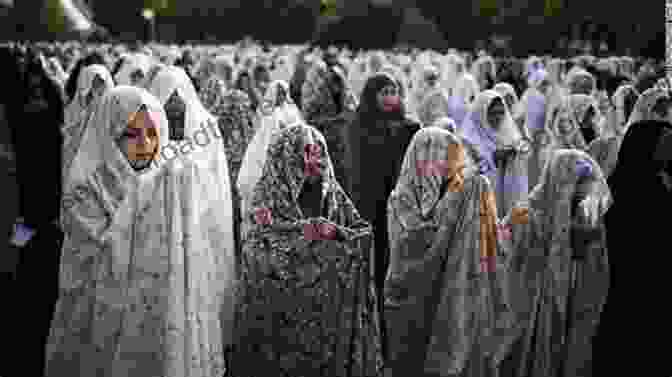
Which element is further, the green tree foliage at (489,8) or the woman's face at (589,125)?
the green tree foliage at (489,8)

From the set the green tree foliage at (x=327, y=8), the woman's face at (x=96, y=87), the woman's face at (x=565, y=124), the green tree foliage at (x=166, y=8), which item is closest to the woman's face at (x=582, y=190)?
the woman's face at (x=565, y=124)

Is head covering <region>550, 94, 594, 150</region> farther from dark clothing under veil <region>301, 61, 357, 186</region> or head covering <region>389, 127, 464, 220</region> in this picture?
head covering <region>389, 127, 464, 220</region>

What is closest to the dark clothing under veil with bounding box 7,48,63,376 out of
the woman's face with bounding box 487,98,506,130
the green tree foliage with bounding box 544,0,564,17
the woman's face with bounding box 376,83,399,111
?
the woman's face with bounding box 376,83,399,111

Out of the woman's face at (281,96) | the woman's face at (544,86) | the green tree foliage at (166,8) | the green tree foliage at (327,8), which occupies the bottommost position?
the woman's face at (281,96)

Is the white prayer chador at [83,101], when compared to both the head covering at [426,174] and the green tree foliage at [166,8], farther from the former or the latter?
the green tree foliage at [166,8]

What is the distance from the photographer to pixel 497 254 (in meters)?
4.39

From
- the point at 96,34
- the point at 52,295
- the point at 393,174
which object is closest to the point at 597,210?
the point at 393,174

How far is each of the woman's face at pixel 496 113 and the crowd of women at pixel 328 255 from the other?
8.6 inches

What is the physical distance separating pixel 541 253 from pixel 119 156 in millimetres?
2336

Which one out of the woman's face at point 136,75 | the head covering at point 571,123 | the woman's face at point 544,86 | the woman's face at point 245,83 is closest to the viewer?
the head covering at point 571,123

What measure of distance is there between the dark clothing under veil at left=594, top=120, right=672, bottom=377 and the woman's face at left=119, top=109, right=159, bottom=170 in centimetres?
256

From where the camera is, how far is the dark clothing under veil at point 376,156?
5.91 meters

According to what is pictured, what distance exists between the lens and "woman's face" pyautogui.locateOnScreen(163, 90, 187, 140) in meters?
4.82

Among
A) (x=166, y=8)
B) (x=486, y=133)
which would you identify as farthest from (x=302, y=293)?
(x=166, y=8)
